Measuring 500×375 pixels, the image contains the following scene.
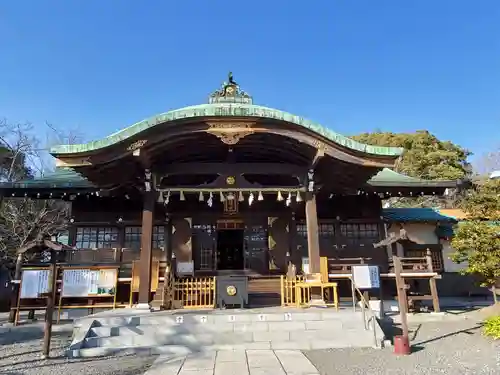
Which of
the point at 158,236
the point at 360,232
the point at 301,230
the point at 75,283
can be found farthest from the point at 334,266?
the point at 75,283

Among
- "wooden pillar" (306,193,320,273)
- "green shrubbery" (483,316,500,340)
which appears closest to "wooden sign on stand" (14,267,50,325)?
"wooden pillar" (306,193,320,273)

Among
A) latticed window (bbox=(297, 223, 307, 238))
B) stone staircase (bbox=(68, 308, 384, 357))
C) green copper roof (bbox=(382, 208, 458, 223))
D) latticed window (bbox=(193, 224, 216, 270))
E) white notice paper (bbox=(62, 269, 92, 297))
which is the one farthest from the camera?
green copper roof (bbox=(382, 208, 458, 223))

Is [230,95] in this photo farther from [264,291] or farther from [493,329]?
[493,329]

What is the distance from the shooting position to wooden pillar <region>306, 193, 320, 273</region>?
1060cm

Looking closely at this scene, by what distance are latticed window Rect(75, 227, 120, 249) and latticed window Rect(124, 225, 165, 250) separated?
1.42 ft

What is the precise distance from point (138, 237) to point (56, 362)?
25.0 feet

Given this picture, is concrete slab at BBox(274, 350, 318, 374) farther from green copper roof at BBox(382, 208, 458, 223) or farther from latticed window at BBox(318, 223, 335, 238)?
green copper roof at BBox(382, 208, 458, 223)

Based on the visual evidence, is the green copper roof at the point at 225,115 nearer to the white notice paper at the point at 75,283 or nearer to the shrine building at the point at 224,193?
the shrine building at the point at 224,193

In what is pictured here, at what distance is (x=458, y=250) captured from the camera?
495 inches

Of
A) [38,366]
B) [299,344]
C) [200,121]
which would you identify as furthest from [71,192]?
[299,344]

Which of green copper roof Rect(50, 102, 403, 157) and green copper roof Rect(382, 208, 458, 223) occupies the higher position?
green copper roof Rect(50, 102, 403, 157)

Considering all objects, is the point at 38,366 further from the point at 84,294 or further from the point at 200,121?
the point at 200,121

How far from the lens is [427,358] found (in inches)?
293

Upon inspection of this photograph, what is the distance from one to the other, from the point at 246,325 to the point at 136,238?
7.80m
